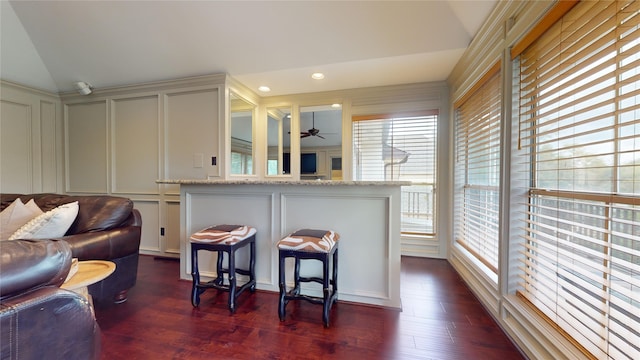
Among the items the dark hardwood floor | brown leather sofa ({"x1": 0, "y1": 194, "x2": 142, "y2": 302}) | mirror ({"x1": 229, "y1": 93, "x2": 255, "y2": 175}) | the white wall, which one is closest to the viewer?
the dark hardwood floor

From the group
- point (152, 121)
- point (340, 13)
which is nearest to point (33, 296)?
point (340, 13)

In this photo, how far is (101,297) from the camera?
183 centimetres

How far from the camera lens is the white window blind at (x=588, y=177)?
3.10 feet

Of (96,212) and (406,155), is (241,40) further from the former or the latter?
(406,155)

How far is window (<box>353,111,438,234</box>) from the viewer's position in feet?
10.6

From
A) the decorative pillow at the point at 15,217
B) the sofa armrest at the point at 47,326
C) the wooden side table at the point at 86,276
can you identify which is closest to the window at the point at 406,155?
the wooden side table at the point at 86,276

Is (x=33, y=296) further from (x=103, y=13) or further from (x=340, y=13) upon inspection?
(x=103, y=13)

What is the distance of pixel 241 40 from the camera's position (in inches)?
98.5

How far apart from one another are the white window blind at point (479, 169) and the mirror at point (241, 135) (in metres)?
2.76

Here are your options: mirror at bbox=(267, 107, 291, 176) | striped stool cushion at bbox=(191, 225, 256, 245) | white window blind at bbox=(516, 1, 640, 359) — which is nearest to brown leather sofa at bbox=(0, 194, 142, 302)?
striped stool cushion at bbox=(191, 225, 256, 245)

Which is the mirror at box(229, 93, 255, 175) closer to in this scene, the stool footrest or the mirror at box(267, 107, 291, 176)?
the mirror at box(267, 107, 291, 176)

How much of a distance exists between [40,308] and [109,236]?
1.43 meters

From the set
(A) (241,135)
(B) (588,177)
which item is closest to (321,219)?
(B) (588,177)

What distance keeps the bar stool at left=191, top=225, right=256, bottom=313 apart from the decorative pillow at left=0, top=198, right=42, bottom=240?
1115 mm
